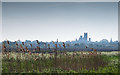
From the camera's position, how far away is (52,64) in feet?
19.1

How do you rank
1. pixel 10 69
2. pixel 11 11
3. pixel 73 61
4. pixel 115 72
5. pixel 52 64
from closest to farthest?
pixel 115 72
pixel 10 69
pixel 52 64
pixel 73 61
pixel 11 11

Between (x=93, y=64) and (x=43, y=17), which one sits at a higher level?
(x=43, y=17)

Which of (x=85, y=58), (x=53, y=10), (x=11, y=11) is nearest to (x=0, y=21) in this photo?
(x=11, y=11)

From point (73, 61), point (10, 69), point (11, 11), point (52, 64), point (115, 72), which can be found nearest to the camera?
point (115, 72)

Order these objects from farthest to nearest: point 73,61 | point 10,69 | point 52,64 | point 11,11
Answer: point 11,11 < point 73,61 < point 52,64 < point 10,69

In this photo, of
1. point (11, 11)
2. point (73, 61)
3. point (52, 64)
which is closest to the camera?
point (52, 64)

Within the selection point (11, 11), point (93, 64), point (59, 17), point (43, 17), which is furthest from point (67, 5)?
point (93, 64)

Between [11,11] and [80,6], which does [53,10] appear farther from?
[11,11]

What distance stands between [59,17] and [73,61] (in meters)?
2.22

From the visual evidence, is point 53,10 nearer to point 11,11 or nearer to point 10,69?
point 11,11

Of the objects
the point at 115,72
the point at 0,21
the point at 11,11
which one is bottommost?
the point at 115,72

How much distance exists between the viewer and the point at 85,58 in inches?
256

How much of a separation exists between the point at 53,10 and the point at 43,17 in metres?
0.52

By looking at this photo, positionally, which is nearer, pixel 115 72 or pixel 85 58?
pixel 115 72
